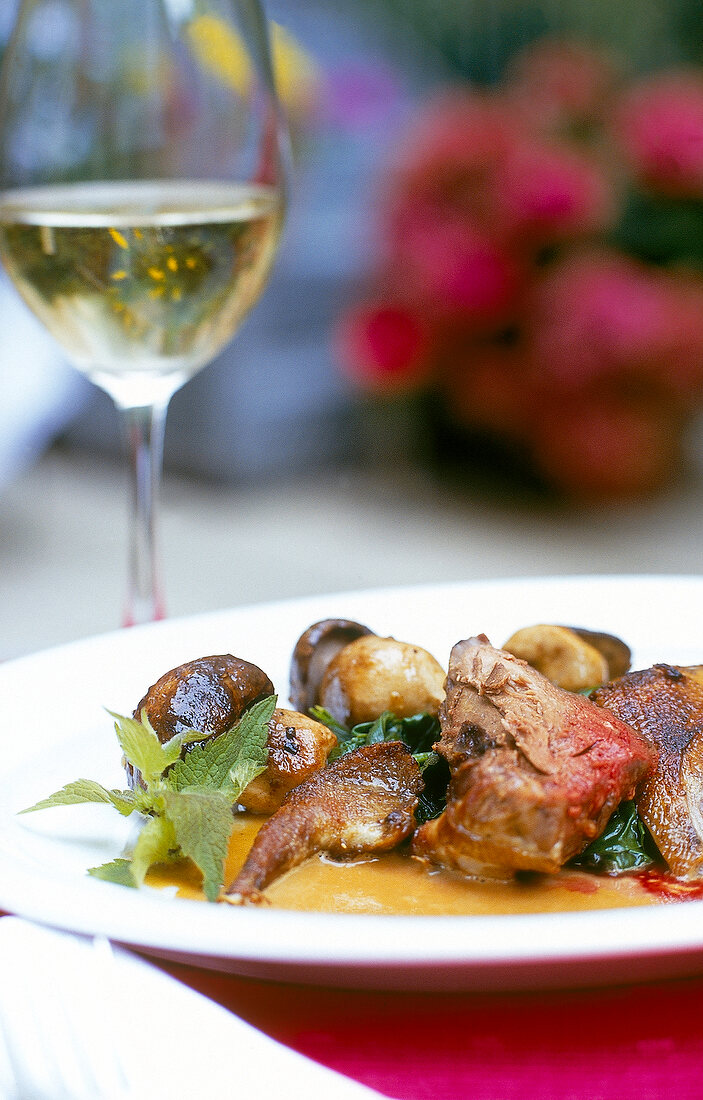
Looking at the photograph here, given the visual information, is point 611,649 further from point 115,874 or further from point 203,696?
point 115,874

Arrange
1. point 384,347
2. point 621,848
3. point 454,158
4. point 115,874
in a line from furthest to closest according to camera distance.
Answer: point 384,347
point 454,158
point 621,848
point 115,874

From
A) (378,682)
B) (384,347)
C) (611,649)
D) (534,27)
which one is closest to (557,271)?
(384,347)

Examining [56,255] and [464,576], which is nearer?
[56,255]

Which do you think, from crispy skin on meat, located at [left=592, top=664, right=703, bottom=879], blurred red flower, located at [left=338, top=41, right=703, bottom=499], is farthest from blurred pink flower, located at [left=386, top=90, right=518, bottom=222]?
crispy skin on meat, located at [left=592, top=664, right=703, bottom=879]

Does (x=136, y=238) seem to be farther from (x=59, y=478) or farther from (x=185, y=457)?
(x=59, y=478)

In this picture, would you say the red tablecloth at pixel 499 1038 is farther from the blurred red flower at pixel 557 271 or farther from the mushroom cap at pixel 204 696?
the blurred red flower at pixel 557 271

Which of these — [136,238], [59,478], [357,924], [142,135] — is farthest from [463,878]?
[59,478]
